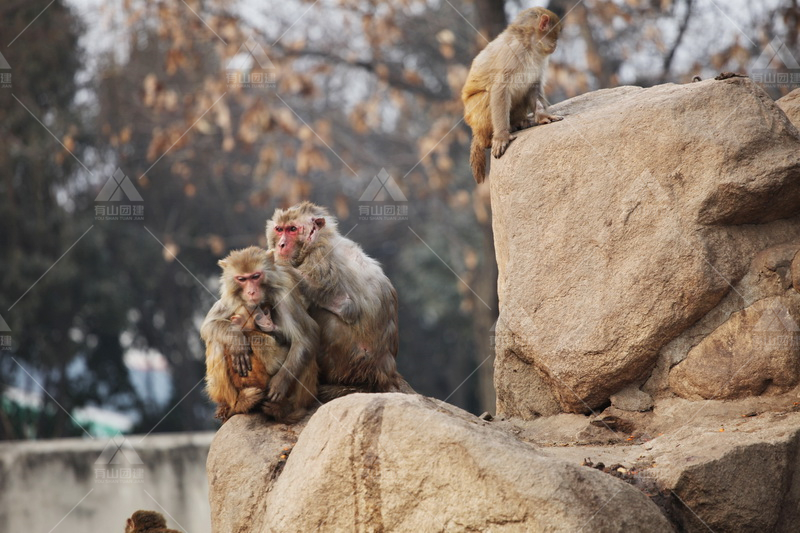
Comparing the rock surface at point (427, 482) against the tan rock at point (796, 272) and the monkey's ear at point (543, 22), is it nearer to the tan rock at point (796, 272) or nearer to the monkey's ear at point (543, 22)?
the tan rock at point (796, 272)

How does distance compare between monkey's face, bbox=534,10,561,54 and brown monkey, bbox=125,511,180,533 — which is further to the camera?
monkey's face, bbox=534,10,561,54

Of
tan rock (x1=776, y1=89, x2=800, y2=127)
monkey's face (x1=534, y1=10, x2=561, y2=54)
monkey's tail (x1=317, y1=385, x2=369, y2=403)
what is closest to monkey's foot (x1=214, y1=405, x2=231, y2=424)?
monkey's tail (x1=317, y1=385, x2=369, y2=403)

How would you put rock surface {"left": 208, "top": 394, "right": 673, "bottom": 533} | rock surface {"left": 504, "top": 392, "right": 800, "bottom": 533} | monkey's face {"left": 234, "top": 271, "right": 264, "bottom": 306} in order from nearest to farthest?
rock surface {"left": 208, "top": 394, "right": 673, "bottom": 533}, rock surface {"left": 504, "top": 392, "right": 800, "bottom": 533}, monkey's face {"left": 234, "top": 271, "right": 264, "bottom": 306}

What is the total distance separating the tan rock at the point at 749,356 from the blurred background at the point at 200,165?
5.07 meters

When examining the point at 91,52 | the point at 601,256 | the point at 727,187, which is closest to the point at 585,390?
the point at 601,256

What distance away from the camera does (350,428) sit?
402 centimetres

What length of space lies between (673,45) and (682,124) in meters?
6.81

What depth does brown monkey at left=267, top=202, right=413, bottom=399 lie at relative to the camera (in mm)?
5559

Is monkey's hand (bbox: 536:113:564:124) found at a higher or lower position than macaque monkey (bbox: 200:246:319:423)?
higher

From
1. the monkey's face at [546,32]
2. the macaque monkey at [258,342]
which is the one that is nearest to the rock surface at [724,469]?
the macaque monkey at [258,342]

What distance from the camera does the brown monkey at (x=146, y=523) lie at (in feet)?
17.1

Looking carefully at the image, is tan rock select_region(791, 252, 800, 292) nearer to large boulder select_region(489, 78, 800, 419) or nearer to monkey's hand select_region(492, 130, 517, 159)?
large boulder select_region(489, 78, 800, 419)

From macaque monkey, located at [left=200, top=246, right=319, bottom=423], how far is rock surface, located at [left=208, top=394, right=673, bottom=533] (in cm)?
87

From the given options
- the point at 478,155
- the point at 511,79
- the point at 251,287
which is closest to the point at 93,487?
the point at 251,287
